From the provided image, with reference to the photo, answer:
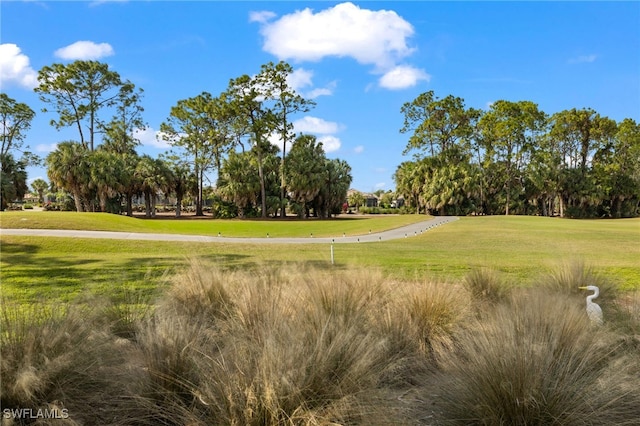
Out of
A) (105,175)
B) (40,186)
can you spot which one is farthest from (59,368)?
(40,186)

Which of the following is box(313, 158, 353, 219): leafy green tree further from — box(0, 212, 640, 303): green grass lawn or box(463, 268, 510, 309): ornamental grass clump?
box(463, 268, 510, 309): ornamental grass clump

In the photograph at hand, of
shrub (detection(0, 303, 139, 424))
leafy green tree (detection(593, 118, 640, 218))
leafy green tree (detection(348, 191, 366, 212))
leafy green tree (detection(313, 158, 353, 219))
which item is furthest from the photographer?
leafy green tree (detection(348, 191, 366, 212))

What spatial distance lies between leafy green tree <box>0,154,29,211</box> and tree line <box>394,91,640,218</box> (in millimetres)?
45417

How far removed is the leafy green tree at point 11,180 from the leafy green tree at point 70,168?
4.62 metres

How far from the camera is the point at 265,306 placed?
14.9 feet

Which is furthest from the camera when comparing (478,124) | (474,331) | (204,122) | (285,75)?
(478,124)

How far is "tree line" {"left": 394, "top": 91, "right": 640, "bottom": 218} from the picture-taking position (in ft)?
189

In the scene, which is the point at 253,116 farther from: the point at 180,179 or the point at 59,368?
the point at 59,368

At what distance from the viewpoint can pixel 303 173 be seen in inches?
1930

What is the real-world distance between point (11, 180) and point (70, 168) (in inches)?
350

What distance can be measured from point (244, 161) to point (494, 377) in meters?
48.6

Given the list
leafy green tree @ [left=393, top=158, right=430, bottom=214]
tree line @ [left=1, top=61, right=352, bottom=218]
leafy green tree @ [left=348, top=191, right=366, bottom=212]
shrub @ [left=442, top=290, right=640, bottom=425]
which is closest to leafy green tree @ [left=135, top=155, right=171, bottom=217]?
tree line @ [left=1, top=61, right=352, bottom=218]

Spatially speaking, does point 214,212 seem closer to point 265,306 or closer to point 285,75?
point 285,75

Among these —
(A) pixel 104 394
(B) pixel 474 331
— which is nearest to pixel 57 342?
(A) pixel 104 394
